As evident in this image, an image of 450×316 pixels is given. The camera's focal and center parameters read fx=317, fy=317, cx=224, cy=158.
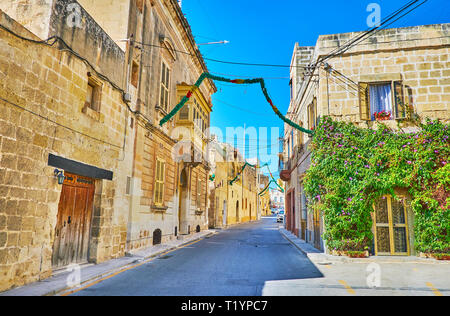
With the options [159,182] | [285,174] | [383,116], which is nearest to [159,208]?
[159,182]

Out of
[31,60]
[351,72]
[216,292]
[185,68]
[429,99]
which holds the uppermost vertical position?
[185,68]

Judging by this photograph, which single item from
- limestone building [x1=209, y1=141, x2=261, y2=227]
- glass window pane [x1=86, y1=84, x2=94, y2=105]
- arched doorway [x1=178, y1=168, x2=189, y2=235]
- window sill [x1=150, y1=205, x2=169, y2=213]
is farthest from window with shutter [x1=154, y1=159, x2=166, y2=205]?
limestone building [x1=209, y1=141, x2=261, y2=227]

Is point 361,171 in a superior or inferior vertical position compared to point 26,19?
inferior

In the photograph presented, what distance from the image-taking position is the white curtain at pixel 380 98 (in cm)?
1134

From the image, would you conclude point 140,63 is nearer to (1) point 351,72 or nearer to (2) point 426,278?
(1) point 351,72

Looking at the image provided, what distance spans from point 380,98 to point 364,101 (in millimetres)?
611

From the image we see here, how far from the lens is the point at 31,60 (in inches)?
247

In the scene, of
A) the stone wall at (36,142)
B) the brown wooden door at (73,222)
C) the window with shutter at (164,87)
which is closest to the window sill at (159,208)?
the stone wall at (36,142)

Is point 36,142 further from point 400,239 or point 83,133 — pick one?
point 400,239

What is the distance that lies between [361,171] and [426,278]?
3972 mm

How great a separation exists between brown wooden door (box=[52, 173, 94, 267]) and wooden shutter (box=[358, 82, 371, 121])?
9265 millimetres

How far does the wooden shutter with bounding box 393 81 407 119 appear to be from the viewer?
11053 millimetres

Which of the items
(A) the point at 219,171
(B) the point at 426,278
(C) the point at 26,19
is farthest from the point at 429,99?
(A) the point at 219,171

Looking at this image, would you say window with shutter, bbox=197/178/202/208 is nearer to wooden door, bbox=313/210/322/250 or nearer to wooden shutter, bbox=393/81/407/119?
wooden door, bbox=313/210/322/250
